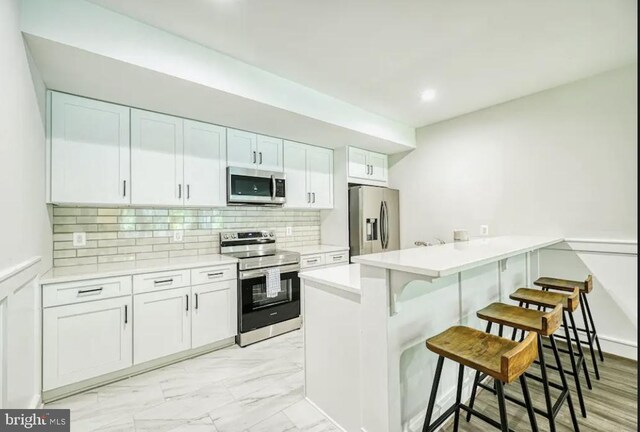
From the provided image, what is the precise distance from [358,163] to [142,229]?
109 inches

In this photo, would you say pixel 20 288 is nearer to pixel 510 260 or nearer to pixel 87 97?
pixel 87 97

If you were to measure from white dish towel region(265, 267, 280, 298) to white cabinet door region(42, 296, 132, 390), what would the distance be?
122cm

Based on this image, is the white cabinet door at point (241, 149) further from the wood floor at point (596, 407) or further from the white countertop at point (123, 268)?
the wood floor at point (596, 407)

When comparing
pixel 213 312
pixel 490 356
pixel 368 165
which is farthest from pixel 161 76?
pixel 368 165

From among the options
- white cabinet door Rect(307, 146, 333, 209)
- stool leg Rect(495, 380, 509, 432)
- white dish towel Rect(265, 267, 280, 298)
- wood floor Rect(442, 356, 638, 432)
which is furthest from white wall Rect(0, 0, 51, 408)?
white cabinet door Rect(307, 146, 333, 209)

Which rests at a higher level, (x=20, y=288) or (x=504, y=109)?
(x=504, y=109)

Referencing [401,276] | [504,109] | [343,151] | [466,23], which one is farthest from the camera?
[343,151]

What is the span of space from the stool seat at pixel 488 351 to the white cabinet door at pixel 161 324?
2.11 metres

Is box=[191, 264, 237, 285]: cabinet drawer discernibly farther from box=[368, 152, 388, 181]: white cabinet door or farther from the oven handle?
box=[368, 152, 388, 181]: white cabinet door

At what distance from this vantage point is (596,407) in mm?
1920

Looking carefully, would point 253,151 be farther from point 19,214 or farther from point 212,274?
point 19,214

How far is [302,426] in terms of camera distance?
1.77m

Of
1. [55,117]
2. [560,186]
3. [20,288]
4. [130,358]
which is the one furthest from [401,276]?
[55,117]

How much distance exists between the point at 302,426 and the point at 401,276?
1178 mm
